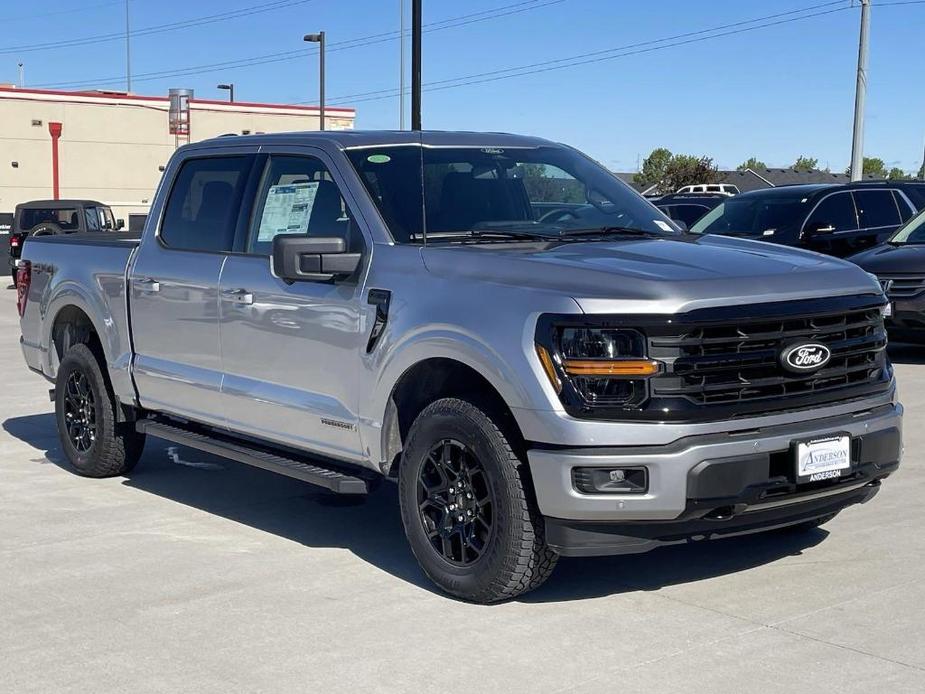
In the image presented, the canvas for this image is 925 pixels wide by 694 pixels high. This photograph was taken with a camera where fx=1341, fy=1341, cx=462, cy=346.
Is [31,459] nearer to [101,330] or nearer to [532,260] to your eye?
[101,330]

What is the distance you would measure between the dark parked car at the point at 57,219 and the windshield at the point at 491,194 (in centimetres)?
1941

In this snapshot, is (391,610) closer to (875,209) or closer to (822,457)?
(822,457)

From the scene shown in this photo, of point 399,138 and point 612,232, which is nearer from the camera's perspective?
point 612,232

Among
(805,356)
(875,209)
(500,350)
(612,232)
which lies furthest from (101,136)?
(805,356)

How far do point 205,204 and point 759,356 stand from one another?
3.40 m

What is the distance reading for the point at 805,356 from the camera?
5273mm

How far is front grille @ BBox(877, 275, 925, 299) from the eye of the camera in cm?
1246

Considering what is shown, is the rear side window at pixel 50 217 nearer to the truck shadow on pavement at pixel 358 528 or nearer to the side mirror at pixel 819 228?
the side mirror at pixel 819 228

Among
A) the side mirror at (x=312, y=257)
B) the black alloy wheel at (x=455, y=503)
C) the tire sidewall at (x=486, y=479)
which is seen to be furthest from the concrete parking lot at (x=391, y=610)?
the side mirror at (x=312, y=257)

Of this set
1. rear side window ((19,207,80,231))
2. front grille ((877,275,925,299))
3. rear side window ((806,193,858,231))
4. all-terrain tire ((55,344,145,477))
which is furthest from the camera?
rear side window ((19,207,80,231))

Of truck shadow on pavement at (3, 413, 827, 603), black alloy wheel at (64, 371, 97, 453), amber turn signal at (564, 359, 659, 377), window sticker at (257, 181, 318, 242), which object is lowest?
truck shadow on pavement at (3, 413, 827, 603)

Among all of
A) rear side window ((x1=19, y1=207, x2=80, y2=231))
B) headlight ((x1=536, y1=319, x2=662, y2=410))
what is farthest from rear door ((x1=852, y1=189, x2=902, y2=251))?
rear side window ((x1=19, y1=207, x2=80, y2=231))

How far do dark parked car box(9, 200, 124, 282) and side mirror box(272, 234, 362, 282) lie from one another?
65.2 ft

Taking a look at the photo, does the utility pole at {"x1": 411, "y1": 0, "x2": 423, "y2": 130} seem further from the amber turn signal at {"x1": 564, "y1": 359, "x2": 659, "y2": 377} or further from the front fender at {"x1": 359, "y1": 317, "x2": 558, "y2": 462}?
the amber turn signal at {"x1": 564, "y1": 359, "x2": 659, "y2": 377}
